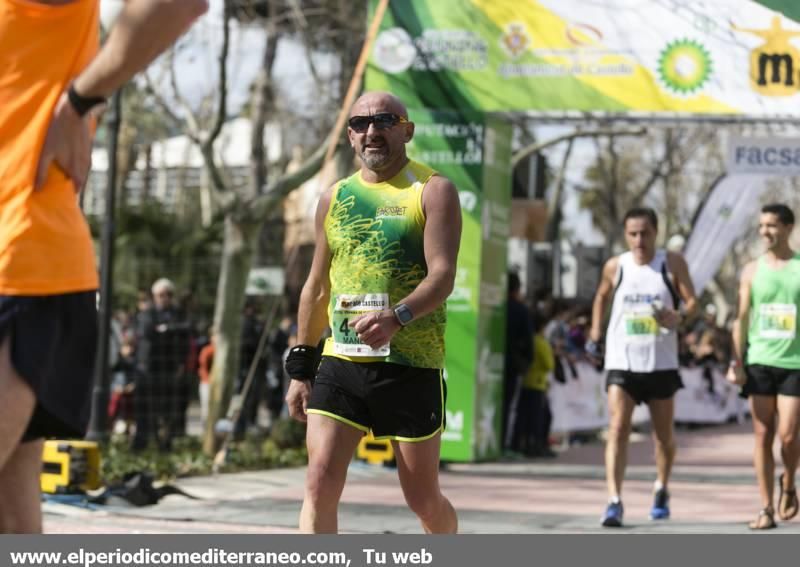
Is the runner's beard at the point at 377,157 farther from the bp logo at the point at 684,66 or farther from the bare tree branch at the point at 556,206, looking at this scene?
the bare tree branch at the point at 556,206

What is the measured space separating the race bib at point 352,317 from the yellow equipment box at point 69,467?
4.69 metres

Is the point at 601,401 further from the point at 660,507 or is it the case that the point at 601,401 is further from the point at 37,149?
the point at 37,149

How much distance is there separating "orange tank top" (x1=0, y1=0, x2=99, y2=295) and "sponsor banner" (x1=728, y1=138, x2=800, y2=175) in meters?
10.9

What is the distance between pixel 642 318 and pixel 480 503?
2.18 m

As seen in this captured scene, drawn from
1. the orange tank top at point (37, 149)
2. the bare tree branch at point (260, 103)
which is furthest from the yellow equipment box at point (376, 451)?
the orange tank top at point (37, 149)

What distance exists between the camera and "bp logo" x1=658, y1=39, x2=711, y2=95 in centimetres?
1252

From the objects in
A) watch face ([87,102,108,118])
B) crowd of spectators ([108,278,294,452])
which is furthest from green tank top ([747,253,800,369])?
watch face ([87,102,108,118])

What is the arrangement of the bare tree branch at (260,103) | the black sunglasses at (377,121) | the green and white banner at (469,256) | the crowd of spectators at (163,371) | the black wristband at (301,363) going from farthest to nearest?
the bare tree branch at (260,103)
the crowd of spectators at (163,371)
the green and white banner at (469,256)
the black wristband at (301,363)
the black sunglasses at (377,121)

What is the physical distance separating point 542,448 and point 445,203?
36.7 feet

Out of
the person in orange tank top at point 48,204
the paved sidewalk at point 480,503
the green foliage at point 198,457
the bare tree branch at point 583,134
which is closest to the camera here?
the person in orange tank top at point 48,204

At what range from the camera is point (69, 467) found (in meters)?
10.0

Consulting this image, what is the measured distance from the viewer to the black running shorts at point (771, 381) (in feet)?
30.9

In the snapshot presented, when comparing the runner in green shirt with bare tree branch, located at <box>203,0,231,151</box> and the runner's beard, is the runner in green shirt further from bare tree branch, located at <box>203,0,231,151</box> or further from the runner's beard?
bare tree branch, located at <box>203,0,231,151</box>

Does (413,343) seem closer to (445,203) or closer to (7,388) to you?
(445,203)
